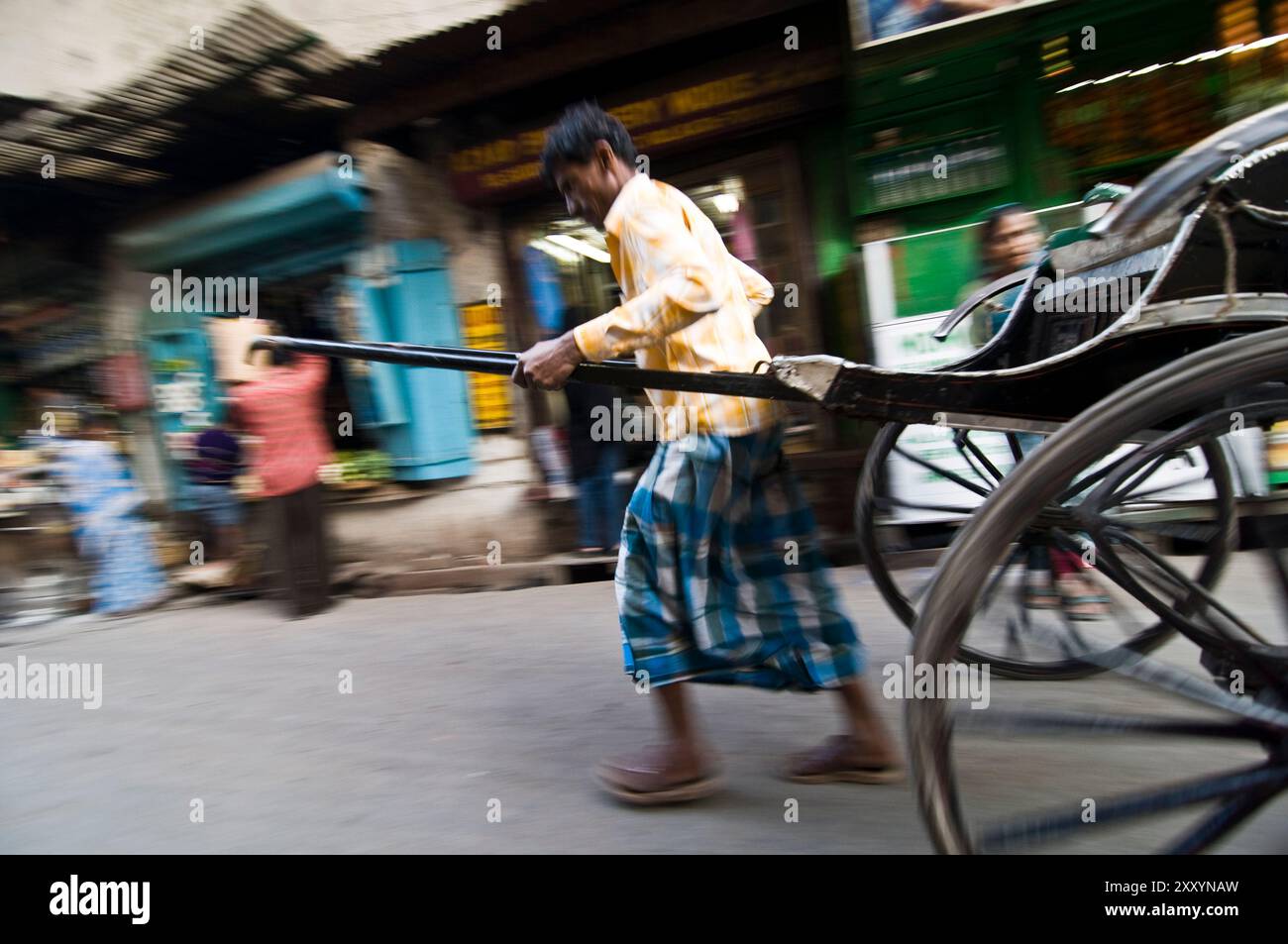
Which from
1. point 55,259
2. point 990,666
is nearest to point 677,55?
point 990,666

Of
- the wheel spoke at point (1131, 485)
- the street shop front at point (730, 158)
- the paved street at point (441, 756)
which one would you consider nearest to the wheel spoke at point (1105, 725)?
the paved street at point (441, 756)

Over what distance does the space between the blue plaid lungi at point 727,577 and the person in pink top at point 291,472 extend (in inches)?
138

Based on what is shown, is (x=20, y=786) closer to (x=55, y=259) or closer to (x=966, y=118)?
(x=966, y=118)

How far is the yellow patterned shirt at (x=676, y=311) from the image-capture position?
1.66 meters

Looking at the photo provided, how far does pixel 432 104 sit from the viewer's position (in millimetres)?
5570

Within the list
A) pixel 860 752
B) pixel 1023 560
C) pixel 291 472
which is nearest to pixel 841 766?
pixel 860 752

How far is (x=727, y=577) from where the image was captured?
6.34 feet

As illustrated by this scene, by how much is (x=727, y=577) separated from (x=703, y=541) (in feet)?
0.41

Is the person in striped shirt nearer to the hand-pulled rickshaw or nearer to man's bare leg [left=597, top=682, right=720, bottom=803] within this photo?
man's bare leg [left=597, top=682, right=720, bottom=803]

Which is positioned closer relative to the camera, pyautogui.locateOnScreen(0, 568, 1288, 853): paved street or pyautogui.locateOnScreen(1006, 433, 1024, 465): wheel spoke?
pyautogui.locateOnScreen(0, 568, 1288, 853): paved street

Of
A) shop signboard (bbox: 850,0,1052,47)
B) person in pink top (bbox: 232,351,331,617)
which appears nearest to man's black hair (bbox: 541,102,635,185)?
shop signboard (bbox: 850,0,1052,47)

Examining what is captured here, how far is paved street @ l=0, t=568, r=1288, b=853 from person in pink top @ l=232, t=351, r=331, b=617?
29.1 inches

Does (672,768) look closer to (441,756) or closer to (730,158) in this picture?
(441,756)

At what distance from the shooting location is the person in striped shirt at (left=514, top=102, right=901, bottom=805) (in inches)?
72.6
